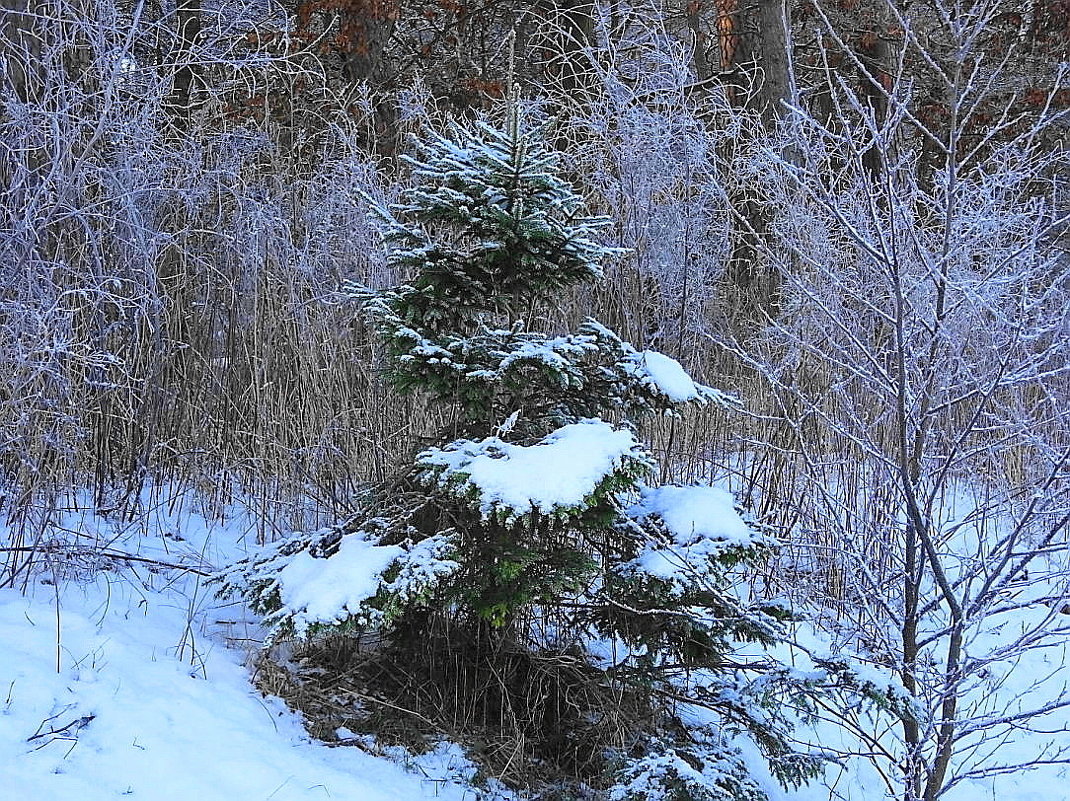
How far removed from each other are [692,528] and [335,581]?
3.90 feet

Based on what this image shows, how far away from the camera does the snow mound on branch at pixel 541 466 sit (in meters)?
2.71

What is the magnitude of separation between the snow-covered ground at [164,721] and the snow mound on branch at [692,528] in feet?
3.09

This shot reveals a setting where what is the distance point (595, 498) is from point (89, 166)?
2.99 meters

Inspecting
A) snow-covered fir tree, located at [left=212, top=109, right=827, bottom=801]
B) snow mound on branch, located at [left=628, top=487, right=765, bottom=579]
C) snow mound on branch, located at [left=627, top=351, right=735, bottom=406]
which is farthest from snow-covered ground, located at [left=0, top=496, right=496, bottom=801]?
snow mound on branch, located at [left=627, top=351, right=735, bottom=406]

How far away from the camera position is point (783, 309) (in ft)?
24.0

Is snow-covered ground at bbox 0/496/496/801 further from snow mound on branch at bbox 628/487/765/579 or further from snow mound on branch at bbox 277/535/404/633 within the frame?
snow mound on branch at bbox 628/487/765/579

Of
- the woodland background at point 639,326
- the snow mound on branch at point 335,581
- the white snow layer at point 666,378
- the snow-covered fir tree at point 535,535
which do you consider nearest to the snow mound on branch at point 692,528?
the snow-covered fir tree at point 535,535

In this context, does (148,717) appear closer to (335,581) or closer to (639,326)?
(335,581)

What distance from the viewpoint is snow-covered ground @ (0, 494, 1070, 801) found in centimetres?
269

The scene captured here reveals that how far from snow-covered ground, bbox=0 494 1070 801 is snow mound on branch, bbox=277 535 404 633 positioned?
448mm

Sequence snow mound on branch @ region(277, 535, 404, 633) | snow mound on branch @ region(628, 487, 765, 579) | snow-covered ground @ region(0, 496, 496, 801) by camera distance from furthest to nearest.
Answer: snow mound on branch @ region(628, 487, 765, 579) → snow mound on branch @ region(277, 535, 404, 633) → snow-covered ground @ region(0, 496, 496, 801)

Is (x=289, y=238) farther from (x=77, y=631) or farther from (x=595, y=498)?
(x=595, y=498)

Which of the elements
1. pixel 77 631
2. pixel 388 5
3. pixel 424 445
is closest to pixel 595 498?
pixel 424 445

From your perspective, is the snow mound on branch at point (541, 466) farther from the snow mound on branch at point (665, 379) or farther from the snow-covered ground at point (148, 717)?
the snow-covered ground at point (148, 717)
